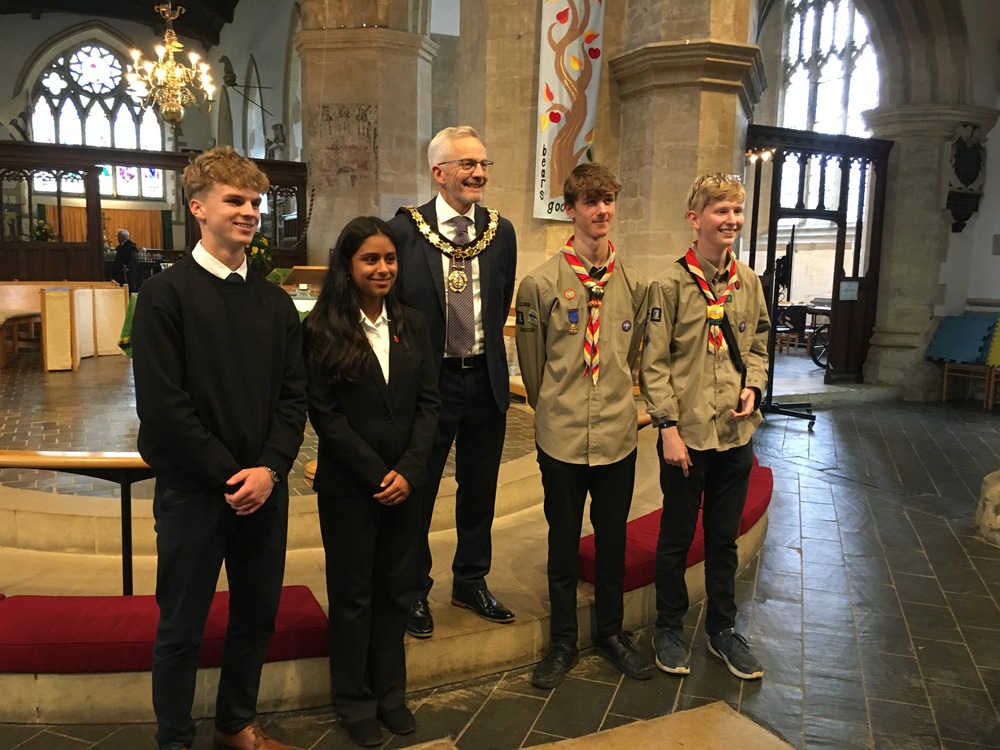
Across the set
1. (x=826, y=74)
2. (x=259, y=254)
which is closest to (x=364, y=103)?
(x=259, y=254)

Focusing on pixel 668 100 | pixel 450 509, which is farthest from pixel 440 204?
pixel 668 100

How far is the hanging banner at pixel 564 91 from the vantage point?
6078 millimetres

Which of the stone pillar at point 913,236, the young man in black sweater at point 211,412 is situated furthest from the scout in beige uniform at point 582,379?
the stone pillar at point 913,236

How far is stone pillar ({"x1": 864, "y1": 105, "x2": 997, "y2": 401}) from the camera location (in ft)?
30.4

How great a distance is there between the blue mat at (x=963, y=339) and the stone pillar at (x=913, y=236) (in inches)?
4.9

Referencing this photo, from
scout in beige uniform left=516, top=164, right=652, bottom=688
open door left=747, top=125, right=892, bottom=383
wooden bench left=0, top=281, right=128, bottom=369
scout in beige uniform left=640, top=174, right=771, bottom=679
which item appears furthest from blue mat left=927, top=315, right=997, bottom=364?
wooden bench left=0, top=281, right=128, bottom=369

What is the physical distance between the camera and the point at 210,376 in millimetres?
1930

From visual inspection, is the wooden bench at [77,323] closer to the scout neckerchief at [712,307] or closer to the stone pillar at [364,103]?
the stone pillar at [364,103]

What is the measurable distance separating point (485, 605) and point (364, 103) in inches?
330

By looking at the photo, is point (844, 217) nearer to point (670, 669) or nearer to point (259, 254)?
point (259, 254)

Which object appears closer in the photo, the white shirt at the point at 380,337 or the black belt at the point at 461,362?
the white shirt at the point at 380,337

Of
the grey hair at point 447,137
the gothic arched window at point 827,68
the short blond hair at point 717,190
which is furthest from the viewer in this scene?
the gothic arched window at point 827,68

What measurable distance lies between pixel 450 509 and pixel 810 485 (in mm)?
2754

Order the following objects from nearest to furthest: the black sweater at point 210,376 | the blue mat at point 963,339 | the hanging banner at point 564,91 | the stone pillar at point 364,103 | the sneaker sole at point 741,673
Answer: the black sweater at point 210,376 < the sneaker sole at point 741,673 < the hanging banner at point 564,91 < the blue mat at point 963,339 < the stone pillar at point 364,103
